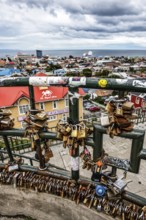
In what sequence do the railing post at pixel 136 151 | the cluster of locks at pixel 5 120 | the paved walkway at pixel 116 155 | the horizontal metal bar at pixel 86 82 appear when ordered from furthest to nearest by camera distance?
the paved walkway at pixel 116 155 < the cluster of locks at pixel 5 120 < the railing post at pixel 136 151 < the horizontal metal bar at pixel 86 82

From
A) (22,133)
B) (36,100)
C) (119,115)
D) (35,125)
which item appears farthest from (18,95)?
(119,115)

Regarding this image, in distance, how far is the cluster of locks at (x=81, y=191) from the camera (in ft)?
4.01

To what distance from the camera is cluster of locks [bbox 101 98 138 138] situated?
38.1 inches

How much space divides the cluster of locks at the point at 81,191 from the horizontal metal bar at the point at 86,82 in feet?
2.57

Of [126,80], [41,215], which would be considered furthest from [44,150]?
[126,80]

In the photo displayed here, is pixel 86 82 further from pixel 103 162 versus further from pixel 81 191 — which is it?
pixel 81 191

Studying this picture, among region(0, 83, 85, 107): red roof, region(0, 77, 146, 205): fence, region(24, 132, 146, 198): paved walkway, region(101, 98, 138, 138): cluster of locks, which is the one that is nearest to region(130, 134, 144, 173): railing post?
region(0, 77, 146, 205): fence

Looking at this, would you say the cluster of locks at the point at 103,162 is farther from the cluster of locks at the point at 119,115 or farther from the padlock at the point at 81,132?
the cluster of locks at the point at 119,115

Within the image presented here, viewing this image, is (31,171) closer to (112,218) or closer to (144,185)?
(112,218)

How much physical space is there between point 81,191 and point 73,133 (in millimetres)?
573

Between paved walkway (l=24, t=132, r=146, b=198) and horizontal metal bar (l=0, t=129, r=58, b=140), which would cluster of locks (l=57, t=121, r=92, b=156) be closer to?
horizontal metal bar (l=0, t=129, r=58, b=140)

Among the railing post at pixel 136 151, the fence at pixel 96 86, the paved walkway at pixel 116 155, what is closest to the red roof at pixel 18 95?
the paved walkway at pixel 116 155

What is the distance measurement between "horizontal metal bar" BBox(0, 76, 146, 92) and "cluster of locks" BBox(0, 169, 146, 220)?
0.78 metres

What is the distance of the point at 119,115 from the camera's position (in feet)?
3.19
